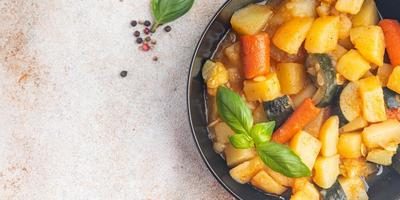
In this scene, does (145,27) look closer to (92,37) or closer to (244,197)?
(92,37)

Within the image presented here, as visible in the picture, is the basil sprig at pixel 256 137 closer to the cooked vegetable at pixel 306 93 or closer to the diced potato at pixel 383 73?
the cooked vegetable at pixel 306 93

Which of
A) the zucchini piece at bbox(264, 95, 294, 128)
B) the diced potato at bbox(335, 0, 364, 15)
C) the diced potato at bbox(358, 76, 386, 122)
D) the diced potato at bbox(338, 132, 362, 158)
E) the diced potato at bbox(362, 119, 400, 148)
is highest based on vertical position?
the diced potato at bbox(335, 0, 364, 15)

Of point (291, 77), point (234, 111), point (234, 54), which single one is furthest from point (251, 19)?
point (234, 111)

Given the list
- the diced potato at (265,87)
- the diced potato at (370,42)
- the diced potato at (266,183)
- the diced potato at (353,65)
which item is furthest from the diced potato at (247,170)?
the diced potato at (370,42)

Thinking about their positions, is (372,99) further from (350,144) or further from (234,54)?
(234,54)

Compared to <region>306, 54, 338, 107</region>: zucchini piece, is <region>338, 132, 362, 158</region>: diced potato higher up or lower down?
lower down

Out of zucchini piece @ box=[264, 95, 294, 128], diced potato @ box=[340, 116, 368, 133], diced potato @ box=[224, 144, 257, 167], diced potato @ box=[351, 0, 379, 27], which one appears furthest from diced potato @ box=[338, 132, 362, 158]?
diced potato @ box=[351, 0, 379, 27]

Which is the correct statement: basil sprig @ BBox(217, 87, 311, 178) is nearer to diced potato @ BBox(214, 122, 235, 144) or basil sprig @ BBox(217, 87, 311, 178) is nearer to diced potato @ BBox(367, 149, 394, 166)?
diced potato @ BBox(214, 122, 235, 144)

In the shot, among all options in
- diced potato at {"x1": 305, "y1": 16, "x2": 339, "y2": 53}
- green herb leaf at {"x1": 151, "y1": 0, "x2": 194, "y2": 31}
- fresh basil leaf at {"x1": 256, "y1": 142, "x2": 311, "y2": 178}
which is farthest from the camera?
green herb leaf at {"x1": 151, "y1": 0, "x2": 194, "y2": 31}
